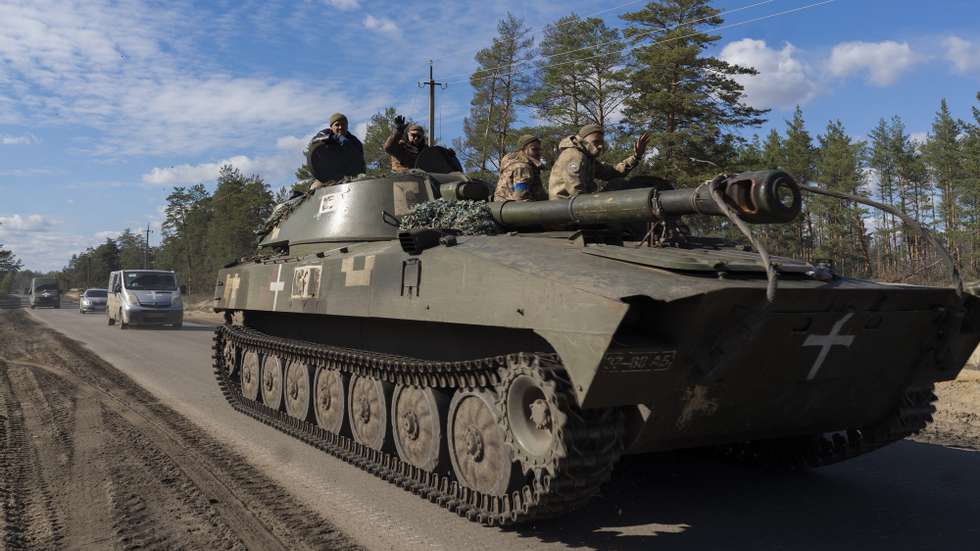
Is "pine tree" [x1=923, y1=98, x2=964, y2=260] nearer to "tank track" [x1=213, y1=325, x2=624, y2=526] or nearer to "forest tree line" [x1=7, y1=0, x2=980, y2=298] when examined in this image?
"forest tree line" [x1=7, y1=0, x2=980, y2=298]

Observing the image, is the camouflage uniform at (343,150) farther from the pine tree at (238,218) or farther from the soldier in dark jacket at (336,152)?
the pine tree at (238,218)

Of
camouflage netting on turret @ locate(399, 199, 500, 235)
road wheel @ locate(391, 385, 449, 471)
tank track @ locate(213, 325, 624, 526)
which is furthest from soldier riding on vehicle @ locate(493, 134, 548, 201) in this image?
road wheel @ locate(391, 385, 449, 471)

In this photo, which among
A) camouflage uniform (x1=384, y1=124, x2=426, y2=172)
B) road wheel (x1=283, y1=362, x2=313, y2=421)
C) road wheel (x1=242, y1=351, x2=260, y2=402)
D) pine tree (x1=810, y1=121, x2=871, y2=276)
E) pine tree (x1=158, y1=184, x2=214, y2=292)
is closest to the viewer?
road wheel (x1=283, y1=362, x2=313, y2=421)

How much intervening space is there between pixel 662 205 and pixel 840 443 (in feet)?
9.10

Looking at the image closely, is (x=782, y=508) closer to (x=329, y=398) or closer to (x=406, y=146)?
(x=329, y=398)

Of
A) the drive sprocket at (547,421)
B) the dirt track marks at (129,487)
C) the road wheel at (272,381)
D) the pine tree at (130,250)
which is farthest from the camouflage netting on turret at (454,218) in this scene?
the pine tree at (130,250)

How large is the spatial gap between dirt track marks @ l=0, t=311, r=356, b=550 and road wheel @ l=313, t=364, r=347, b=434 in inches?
37.3

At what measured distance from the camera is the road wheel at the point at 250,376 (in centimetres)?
916

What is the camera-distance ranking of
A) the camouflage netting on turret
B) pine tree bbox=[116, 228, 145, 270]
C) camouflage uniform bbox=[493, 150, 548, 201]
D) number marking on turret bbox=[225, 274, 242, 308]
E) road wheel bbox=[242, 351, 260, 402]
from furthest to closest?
pine tree bbox=[116, 228, 145, 270] → number marking on turret bbox=[225, 274, 242, 308] → road wheel bbox=[242, 351, 260, 402] → camouflage uniform bbox=[493, 150, 548, 201] → the camouflage netting on turret

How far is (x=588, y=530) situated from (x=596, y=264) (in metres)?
1.67

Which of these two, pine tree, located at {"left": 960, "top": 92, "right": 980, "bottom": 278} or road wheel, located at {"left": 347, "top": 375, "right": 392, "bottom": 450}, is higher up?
pine tree, located at {"left": 960, "top": 92, "right": 980, "bottom": 278}

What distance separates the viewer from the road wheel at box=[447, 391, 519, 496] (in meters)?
4.89

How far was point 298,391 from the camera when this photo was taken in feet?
26.7

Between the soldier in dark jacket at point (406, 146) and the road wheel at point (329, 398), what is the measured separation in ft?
8.89
